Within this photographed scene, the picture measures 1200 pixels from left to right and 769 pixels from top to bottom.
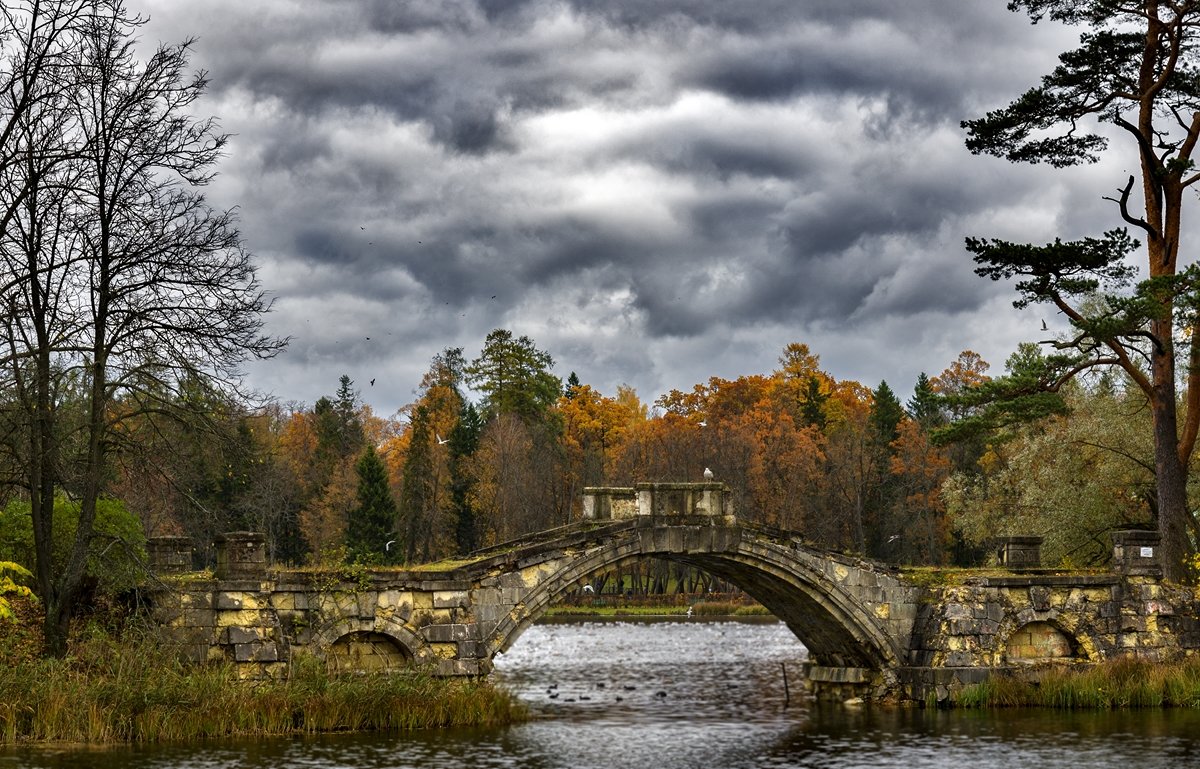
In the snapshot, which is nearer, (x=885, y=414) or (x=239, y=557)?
(x=239, y=557)

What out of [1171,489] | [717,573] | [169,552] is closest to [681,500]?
[717,573]

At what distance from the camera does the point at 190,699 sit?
23.4m

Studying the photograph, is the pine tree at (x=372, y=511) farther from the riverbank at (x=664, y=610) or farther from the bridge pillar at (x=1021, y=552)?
the bridge pillar at (x=1021, y=552)

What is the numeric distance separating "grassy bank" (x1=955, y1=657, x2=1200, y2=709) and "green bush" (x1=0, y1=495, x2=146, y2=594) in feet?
55.8

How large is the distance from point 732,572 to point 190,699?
13.6m

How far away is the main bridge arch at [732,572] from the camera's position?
28203 millimetres

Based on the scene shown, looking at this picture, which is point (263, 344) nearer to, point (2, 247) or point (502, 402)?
point (2, 247)

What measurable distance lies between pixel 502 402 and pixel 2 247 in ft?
178

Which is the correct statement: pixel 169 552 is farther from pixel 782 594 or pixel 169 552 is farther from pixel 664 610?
pixel 664 610

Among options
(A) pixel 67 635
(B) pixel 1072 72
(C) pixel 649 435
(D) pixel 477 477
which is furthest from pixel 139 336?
(C) pixel 649 435

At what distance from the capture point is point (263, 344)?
2545 centimetres

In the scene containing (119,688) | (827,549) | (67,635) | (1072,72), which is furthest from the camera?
(1072,72)

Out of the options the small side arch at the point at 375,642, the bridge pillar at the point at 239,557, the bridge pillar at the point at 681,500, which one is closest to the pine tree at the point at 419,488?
the bridge pillar at the point at 681,500

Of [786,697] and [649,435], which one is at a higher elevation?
[649,435]
